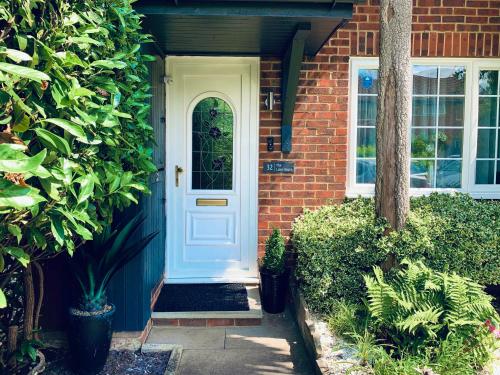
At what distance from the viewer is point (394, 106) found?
3848 millimetres

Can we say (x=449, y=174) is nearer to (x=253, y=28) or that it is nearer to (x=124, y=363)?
(x=253, y=28)

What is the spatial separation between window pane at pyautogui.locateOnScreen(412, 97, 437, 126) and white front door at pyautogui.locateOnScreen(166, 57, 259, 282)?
1.75 m

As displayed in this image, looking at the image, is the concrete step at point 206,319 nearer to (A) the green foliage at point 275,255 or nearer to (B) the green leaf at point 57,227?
(A) the green foliage at point 275,255

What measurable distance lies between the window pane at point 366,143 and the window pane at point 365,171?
8 centimetres

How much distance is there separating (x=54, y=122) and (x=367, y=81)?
4.06 metres

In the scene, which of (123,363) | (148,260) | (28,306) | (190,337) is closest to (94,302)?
(28,306)

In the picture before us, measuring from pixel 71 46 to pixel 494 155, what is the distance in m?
4.68

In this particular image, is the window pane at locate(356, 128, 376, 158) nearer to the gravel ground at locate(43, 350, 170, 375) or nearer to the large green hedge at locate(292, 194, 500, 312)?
the large green hedge at locate(292, 194, 500, 312)

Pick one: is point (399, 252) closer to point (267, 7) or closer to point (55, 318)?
point (267, 7)

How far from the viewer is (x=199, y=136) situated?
550 centimetres

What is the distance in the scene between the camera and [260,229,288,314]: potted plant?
15.9ft

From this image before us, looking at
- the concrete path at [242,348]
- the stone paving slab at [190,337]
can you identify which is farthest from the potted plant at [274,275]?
the stone paving slab at [190,337]

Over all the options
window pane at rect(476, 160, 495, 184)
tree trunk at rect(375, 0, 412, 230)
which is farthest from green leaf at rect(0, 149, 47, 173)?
window pane at rect(476, 160, 495, 184)

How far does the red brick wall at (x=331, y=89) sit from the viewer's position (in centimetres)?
520
